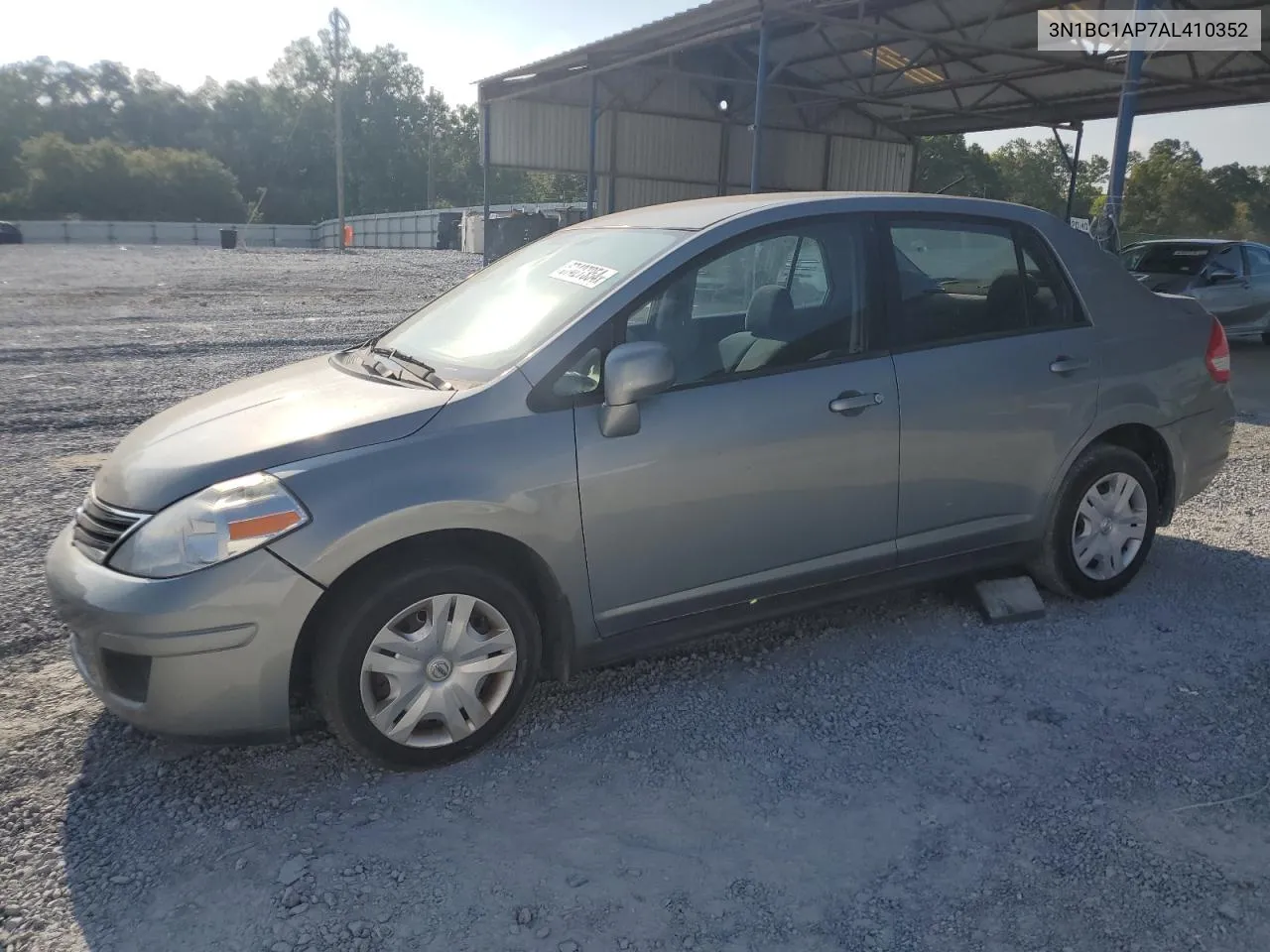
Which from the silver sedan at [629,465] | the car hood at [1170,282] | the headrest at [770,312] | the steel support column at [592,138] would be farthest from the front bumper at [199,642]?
the steel support column at [592,138]

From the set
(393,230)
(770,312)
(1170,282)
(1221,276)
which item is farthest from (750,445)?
(393,230)

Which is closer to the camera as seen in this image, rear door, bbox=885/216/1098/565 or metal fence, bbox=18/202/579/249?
rear door, bbox=885/216/1098/565

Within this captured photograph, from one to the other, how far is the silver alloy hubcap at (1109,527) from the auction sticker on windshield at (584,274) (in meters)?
A: 2.39

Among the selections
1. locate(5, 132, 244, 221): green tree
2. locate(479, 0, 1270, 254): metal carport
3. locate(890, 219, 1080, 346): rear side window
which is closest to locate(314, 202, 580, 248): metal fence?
locate(5, 132, 244, 221): green tree

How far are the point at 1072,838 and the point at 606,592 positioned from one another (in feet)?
5.15

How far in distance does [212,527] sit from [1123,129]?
39.9 ft

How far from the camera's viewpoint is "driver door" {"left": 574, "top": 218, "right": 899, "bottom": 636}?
3156 millimetres

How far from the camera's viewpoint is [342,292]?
734 inches

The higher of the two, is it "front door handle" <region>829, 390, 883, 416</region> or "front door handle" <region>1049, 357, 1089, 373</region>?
"front door handle" <region>1049, 357, 1089, 373</region>

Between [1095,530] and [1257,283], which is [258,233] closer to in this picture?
[1257,283]

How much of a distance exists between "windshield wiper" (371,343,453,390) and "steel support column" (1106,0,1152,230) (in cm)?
992

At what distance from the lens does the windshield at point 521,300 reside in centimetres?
327

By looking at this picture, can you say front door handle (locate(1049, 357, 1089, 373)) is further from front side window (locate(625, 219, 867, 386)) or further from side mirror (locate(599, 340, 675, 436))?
side mirror (locate(599, 340, 675, 436))

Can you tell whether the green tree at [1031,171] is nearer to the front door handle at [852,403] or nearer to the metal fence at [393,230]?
the metal fence at [393,230]
